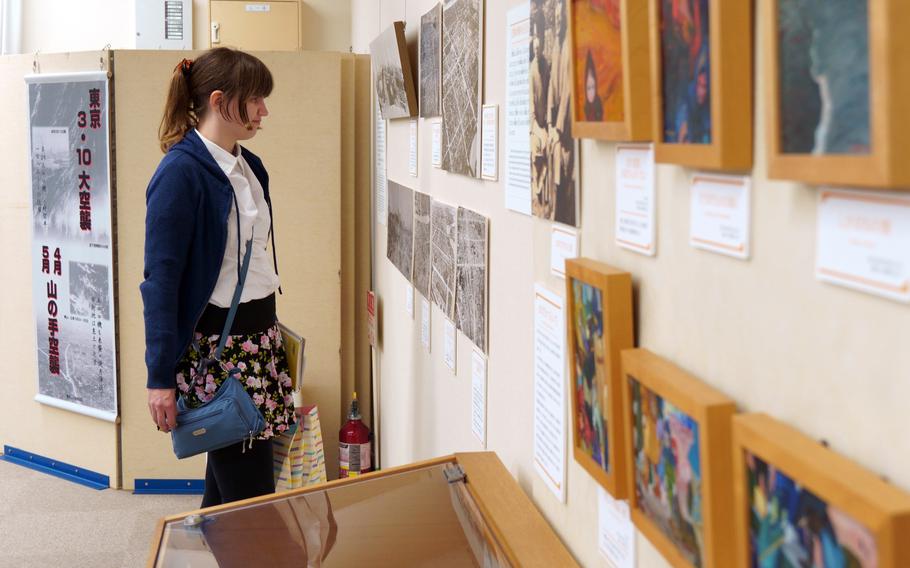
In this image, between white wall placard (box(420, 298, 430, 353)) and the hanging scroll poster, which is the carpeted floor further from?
white wall placard (box(420, 298, 430, 353))

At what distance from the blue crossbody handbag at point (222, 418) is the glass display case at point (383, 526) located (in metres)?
0.67

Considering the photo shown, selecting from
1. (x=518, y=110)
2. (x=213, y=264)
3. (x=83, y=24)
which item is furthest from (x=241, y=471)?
(x=83, y=24)

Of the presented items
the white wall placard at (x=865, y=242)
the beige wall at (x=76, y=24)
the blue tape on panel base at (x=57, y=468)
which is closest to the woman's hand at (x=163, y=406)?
the white wall placard at (x=865, y=242)

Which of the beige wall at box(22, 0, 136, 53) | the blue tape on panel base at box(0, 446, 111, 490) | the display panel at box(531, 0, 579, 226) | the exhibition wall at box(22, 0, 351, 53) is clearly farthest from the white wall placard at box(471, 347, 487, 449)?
the beige wall at box(22, 0, 136, 53)

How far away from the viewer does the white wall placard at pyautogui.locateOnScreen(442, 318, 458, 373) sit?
2244 millimetres

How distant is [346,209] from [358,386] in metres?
0.81

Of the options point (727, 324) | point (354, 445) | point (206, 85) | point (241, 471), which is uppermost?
point (206, 85)

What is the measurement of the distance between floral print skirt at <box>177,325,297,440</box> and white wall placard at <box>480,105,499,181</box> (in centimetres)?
Answer: 86

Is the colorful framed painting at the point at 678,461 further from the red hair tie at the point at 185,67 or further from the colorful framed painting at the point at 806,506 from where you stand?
the red hair tie at the point at 185,67

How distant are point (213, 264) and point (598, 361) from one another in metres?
1.37

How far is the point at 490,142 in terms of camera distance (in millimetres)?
1746

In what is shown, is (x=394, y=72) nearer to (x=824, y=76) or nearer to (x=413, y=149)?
(x=413, y=149)

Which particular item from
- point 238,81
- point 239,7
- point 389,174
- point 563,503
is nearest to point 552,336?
point 563,503

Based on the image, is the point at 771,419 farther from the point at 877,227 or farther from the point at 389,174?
the point at 389,174
